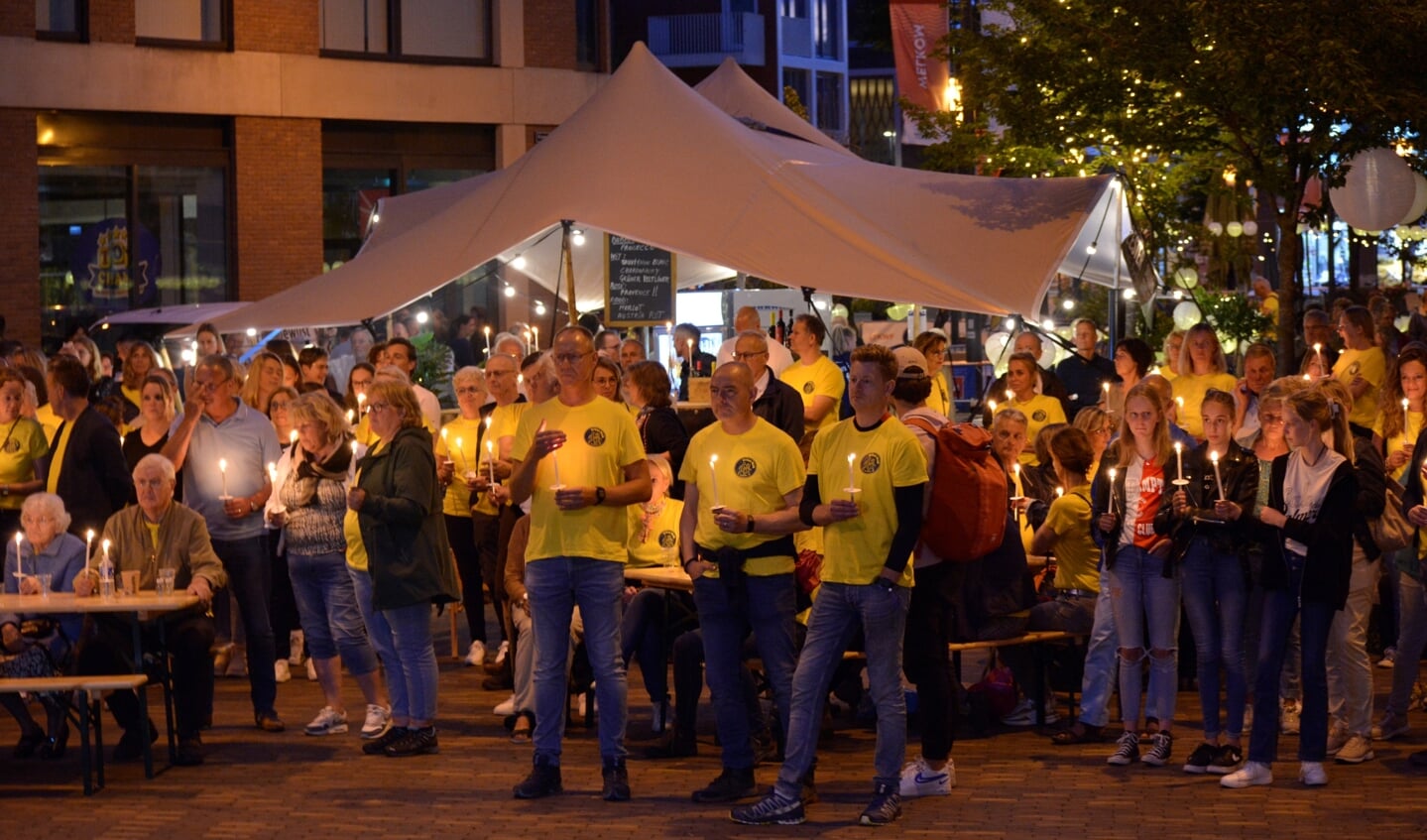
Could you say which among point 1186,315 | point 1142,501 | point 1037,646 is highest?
point 1186,315

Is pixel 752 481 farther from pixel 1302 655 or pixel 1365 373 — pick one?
pixel 1365 373

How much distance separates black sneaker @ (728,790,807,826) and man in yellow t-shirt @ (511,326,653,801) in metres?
0.74

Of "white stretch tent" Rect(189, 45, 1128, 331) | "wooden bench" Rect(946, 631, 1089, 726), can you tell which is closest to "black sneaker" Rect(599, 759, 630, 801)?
"wooden bench" Rect(946, 631, 1089, 726)

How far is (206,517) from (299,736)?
1461 millimetres

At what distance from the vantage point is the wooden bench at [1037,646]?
994 centimetres

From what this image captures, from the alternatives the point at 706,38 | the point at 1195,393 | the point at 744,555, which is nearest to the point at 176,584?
the point at 744,555

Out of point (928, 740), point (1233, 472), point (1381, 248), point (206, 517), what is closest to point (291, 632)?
point (206, 517)

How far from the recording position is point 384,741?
9922 mm

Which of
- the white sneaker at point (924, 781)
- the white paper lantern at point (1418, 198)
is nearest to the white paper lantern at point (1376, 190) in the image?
the white paper lantern at point (1418, 198)

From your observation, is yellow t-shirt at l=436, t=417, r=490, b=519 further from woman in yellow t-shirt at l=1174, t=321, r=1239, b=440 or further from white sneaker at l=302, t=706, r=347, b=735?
woman in yellow t-shirt at l=1174, t=321, r=1239, b=440

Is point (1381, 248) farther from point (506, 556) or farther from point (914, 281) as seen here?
point (506, 556)

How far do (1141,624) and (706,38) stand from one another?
1582 inches

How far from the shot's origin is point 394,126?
29547mm

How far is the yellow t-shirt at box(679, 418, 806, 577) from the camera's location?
845cm
